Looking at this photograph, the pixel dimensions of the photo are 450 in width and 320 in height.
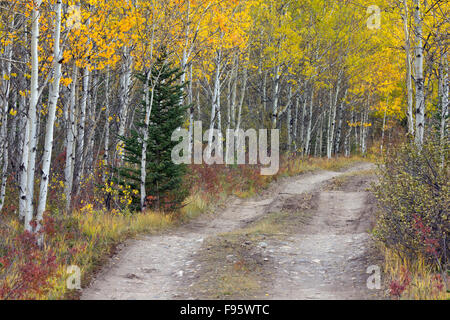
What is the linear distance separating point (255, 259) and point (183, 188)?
5.01m

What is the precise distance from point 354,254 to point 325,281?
1806 millimetres

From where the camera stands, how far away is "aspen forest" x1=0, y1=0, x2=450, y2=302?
748 centimetres

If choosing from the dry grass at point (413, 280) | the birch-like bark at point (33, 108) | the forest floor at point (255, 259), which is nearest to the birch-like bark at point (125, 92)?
the forest floor at point (255, 259)

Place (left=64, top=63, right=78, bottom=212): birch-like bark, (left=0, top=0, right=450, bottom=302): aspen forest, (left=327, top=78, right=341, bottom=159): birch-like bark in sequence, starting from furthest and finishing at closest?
(left=327, top=78, right=341, bottom=159): birch-like bark < (left=64, top=63, right=78, bottom=212): birch-like bark < (left=0, top=0, right=450, bottom=302): aspen forest

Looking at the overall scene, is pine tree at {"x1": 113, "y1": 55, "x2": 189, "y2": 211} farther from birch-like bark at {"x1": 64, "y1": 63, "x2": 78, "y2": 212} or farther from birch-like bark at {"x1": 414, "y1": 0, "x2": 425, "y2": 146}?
birch-like bark at {"x1": 414, "y1": 0, "x2": 425, "y2": 146}

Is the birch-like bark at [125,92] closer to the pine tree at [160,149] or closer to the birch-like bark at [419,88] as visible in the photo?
the pine tree at [160,149]

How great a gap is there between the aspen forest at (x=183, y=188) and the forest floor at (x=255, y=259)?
2.1 inches

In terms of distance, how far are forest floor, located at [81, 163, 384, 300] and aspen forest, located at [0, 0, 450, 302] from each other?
0.05m

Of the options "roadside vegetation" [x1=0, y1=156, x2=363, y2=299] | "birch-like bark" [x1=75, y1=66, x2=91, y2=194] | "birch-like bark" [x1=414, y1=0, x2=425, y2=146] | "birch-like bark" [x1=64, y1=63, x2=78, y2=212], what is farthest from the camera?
"birch-like bark" [x1=75, y1=66, x2=91, y2=194]

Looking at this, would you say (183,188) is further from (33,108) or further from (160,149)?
(33,108)

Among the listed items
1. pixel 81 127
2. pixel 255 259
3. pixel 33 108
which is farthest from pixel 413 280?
pixel 81 127

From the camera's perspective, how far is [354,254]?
367 inches

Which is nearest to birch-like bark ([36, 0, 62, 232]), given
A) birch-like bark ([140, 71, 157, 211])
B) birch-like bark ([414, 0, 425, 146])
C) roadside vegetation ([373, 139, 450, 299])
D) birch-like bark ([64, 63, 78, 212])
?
birch-like bark ([64, 63, 78, 212])

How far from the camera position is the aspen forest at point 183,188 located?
7477mm
